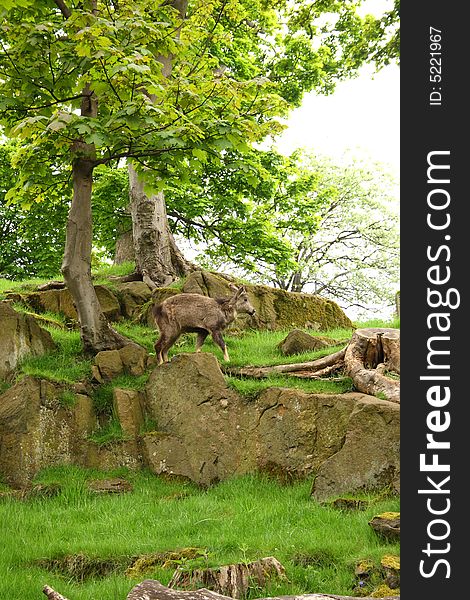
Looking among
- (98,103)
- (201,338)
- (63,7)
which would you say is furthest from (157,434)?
(63,7)

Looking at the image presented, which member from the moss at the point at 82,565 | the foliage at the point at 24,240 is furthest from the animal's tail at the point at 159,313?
the foliage at the point at 24,240

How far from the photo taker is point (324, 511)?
32.9 ft

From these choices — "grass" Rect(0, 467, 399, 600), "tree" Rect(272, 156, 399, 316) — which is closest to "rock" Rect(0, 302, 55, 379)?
"grass" Rect(0, 467, 399, 600)

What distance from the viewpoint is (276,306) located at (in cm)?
1845

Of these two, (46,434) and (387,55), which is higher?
(387,55)

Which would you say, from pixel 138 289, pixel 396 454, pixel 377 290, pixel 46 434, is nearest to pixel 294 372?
pixel 396 454

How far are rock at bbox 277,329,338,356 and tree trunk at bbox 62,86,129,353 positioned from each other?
317 centimetres

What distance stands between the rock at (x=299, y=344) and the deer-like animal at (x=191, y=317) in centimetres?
121

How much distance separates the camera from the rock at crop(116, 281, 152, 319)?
57.1ft

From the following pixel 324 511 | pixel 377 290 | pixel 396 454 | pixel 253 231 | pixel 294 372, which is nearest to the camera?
pixel 324 511

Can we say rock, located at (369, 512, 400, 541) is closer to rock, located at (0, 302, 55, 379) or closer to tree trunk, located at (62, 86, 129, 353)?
tree trunk, located at (62, 86, 129, 353)

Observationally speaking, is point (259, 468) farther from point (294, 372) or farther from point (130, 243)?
point (130, 243)

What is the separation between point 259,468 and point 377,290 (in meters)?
31.4

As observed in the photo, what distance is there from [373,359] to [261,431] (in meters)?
2.30
